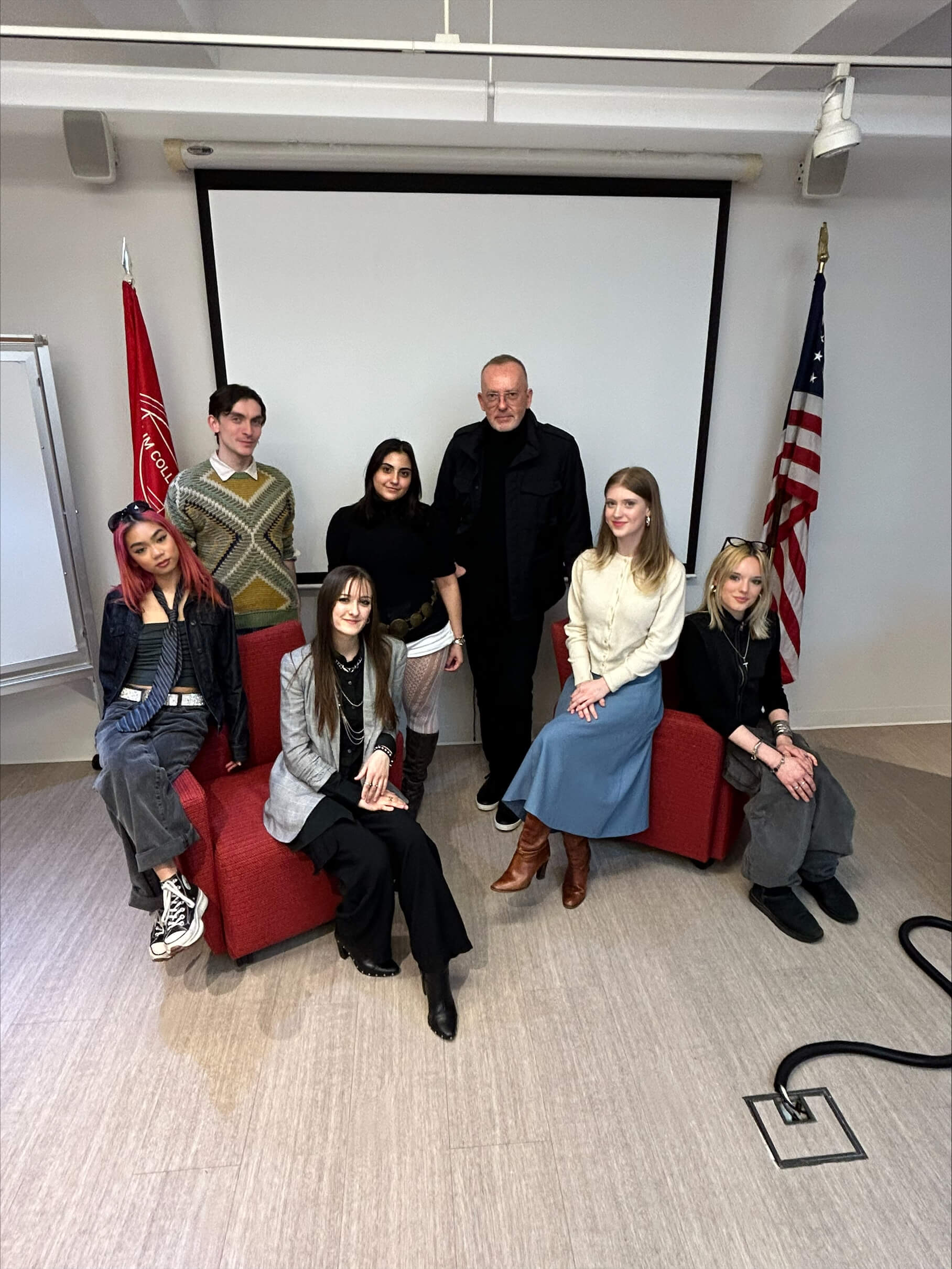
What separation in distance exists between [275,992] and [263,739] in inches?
31.9

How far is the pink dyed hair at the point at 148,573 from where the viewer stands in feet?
7.54

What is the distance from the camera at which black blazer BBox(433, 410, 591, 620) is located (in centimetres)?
288

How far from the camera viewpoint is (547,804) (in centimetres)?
254

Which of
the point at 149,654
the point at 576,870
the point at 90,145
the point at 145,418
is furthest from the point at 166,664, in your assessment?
the point at 90,145

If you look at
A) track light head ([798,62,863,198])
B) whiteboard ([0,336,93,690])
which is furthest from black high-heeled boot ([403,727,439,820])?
track light head ([798,62,863,198])

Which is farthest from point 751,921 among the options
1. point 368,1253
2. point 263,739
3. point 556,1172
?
point 263,739

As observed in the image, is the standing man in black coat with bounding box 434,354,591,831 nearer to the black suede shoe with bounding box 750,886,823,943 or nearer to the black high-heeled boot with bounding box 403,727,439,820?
the black high-heeled boot with bounding box 403,727,439,820

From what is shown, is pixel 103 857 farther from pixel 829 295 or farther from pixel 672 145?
pixel 829 295

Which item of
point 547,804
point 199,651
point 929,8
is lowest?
point 547,804

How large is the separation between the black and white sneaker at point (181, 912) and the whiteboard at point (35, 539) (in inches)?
59.1

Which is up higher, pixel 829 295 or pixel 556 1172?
pixel 829 295

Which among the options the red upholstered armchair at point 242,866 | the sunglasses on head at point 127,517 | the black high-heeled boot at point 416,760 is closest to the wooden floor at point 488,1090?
the red upholstered armchair at point 242,866

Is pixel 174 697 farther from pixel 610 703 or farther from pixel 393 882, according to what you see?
pixel 610 703

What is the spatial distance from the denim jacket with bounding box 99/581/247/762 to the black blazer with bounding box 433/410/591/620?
0.89 m
